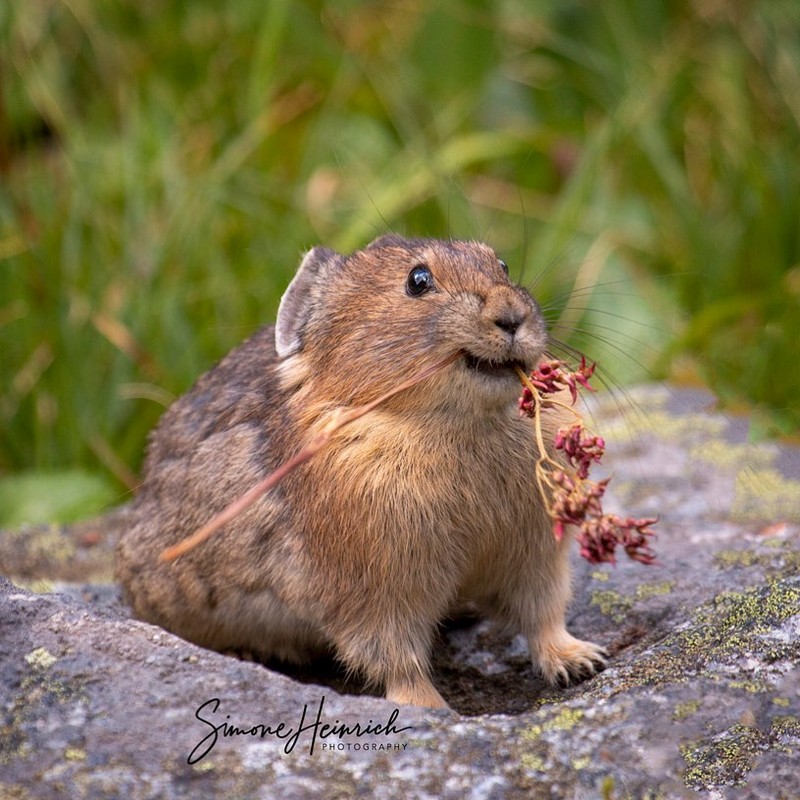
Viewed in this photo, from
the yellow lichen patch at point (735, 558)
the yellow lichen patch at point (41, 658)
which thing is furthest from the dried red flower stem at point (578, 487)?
the yellow lichen patch at point (41, 658)

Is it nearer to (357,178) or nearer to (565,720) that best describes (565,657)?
(565,720)

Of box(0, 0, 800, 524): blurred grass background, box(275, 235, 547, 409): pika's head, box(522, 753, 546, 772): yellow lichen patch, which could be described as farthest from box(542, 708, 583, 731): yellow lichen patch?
box(0, 0, 800, 524): blurred grass background

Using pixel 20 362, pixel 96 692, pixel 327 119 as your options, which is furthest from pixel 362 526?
pixel 327 119

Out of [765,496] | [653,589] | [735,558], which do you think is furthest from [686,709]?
[765,496]

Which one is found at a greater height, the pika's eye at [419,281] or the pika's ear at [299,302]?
the pika's eye at [419,281]

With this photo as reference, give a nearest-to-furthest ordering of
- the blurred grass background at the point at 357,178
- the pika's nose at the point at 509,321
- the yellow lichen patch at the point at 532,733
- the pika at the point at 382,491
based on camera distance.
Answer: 1. the yellow lichen patch at the point at 532,733
2. the pika's nose at the point at 509,321
3. the pika at the point at 382,491
4. the blurred grass background at the point at 357,178

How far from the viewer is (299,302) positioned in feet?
18.1

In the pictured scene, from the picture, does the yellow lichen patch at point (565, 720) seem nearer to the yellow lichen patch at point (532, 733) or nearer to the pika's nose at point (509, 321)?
the yellow lichen patch at point (532, 733)

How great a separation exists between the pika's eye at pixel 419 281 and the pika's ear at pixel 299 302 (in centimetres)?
49

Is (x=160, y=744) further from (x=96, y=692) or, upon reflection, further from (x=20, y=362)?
(x=20, y=362)

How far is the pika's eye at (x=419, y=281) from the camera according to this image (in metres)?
5.11

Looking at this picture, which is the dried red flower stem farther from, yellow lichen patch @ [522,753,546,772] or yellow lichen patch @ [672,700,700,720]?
yellow lichen patch @ [522,753,546,772]

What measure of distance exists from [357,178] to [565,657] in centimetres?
607

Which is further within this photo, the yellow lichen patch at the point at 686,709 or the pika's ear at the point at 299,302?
the pika's ear at the point at 299,302
